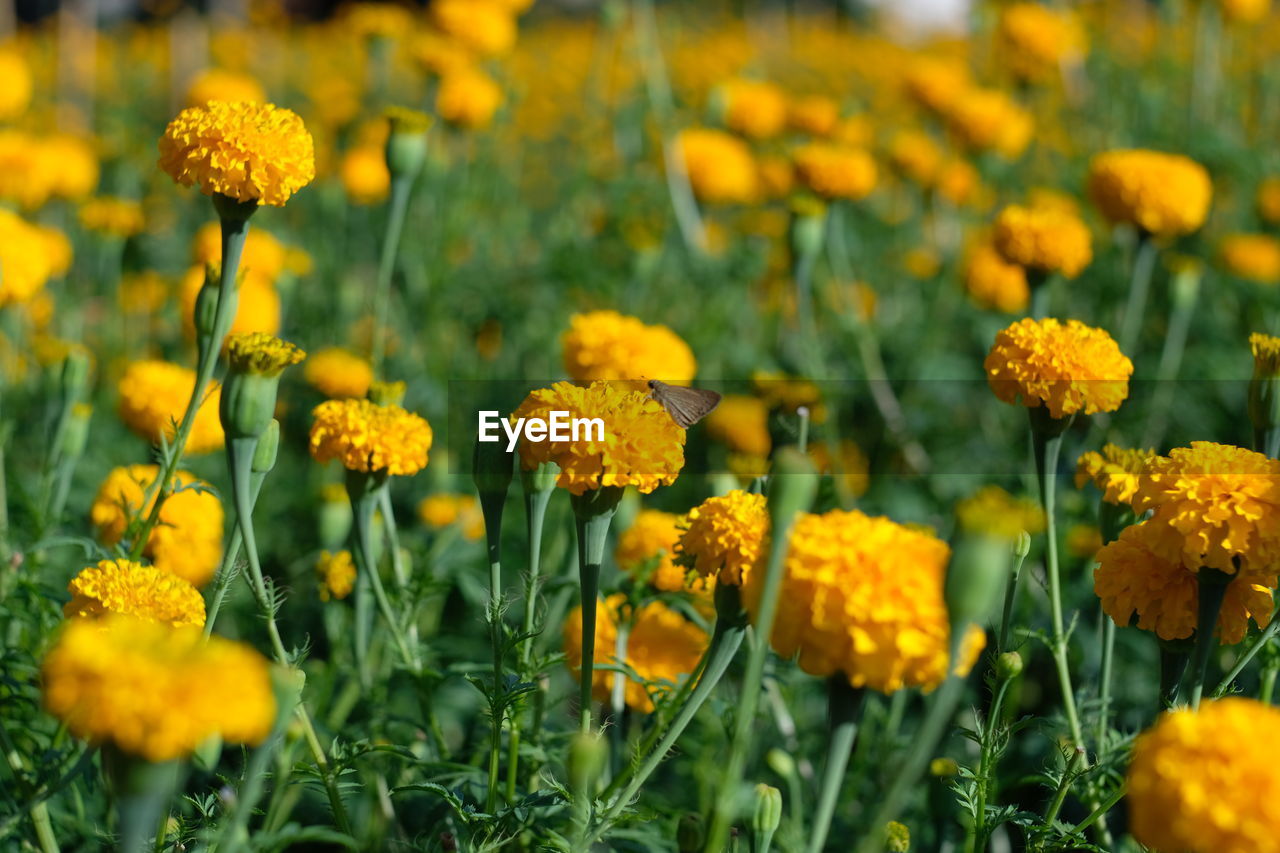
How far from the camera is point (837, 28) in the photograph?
46.5 feet

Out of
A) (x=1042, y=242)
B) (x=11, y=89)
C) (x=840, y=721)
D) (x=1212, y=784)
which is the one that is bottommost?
(x=840, y=721)

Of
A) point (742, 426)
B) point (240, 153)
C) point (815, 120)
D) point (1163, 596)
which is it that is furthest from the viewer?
point (815, 120)

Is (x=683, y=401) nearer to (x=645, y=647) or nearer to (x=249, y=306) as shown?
(x=645, y=647)

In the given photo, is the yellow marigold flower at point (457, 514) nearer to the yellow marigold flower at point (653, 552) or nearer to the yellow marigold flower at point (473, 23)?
the yellow marigold flower at point (653, 552)

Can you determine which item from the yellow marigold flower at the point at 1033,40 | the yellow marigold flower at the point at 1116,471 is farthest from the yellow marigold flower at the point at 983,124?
the yellow marigold flower at the point at 1116,471

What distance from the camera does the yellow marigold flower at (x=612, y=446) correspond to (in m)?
1.61

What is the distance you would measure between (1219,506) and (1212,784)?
568 millimetres

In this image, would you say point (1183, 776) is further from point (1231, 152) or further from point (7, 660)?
point (1231, 152)

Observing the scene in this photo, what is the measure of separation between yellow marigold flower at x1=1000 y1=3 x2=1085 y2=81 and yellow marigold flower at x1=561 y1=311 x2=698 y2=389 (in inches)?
126

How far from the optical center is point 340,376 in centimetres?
332

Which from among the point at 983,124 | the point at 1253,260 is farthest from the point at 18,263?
the point at 1253,260

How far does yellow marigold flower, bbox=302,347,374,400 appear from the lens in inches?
130

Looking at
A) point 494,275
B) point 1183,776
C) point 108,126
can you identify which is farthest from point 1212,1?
point 108,126

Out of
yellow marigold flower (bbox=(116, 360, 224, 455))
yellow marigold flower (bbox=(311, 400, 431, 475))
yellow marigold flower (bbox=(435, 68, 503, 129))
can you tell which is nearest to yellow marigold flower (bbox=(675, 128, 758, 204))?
yellow marigold flower (bbox=(435, 68, 503, 129))
